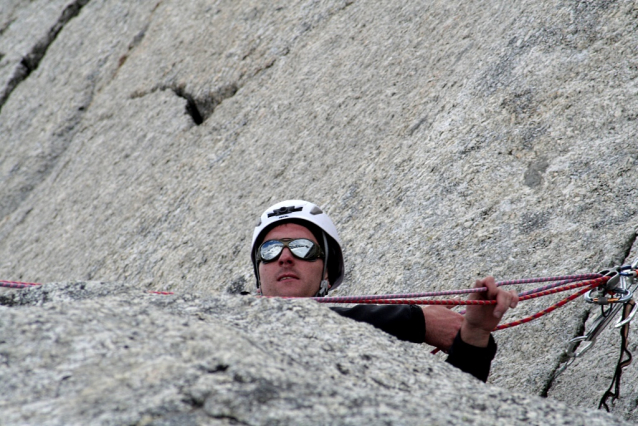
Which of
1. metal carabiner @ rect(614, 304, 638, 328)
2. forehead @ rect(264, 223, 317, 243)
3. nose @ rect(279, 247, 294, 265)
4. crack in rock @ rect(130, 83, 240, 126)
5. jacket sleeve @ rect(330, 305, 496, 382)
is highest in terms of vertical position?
crack in rock @ rect(130, 83, 240, 126)

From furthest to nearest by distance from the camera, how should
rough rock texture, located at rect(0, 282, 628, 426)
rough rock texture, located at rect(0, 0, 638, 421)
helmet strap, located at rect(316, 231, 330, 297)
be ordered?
helmet strap, located at rect(316, 231, 330, 297)
rough rock texture, located at rect(0, 0, 638, 421)
rough rock texture, located at rect(0, 282, 628, 426)

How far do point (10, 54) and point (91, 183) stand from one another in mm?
3553

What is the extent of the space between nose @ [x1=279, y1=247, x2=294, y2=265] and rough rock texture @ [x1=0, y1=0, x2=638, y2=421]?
505 mm

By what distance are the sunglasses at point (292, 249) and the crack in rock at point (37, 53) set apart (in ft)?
19.5

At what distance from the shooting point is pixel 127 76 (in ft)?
23.8

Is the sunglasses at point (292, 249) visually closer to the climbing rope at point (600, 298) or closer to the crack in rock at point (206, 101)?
the climbing rope at point (600, 298)

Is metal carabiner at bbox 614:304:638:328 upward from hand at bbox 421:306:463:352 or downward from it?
upward

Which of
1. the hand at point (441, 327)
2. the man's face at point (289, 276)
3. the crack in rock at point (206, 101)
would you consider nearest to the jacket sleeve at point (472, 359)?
the hand at point (441, 327)

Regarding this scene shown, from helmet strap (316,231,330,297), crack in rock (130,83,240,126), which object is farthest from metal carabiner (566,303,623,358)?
crack in rock (130,83,240,126)

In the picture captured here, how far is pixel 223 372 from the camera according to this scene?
1.88 m

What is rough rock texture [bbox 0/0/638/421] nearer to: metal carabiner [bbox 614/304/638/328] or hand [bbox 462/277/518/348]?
metal carabiner [bbox 614/304/638/328]

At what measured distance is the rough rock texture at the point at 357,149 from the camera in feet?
12.2

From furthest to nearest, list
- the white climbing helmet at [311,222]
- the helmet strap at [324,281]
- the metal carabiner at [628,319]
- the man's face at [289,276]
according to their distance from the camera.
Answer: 1. the white climbing helmet at [311,222]
2. the helmet strap at [324,281]
3. the man's face at [289,276]
4. the metal carabiner at [628,319]

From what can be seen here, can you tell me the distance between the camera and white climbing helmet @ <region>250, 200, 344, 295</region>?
13.3 feet
